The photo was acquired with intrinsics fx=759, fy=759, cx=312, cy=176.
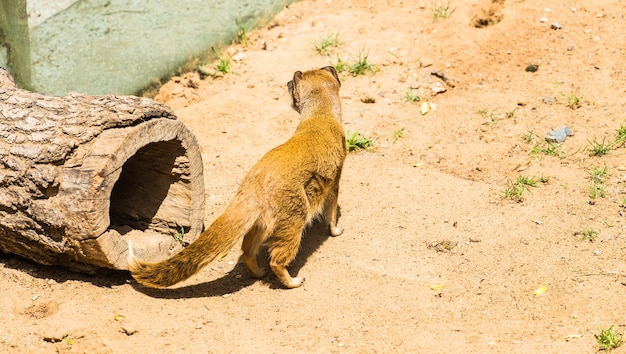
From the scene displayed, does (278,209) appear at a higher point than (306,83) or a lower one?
lower

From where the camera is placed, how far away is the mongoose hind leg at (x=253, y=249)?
4.91 m

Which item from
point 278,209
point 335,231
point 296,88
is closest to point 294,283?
point 278,209

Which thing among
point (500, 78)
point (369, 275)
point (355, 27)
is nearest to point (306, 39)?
point (355, 27)

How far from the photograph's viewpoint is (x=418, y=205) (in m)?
5.89

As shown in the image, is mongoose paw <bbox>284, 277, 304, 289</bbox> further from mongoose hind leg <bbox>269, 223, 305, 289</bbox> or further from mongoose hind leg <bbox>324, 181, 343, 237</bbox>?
mongoose hind leg <bbox>324, 181, 343, 237</bbox>

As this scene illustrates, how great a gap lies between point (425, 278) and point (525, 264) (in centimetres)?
66

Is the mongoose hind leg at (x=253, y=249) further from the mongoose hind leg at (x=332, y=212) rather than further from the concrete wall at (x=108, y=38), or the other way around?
the concrete wall at (x=108, y=38)

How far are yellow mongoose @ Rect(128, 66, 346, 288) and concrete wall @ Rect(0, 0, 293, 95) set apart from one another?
248cm

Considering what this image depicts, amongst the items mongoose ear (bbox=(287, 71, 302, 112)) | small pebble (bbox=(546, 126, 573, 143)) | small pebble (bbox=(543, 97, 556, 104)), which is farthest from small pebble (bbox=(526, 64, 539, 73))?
mongoose ear (bbox=(287, 71, 302, 112))

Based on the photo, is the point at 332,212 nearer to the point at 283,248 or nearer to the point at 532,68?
the point at 283,248

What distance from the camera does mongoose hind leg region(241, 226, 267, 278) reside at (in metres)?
4.91

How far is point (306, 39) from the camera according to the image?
822 centimetres

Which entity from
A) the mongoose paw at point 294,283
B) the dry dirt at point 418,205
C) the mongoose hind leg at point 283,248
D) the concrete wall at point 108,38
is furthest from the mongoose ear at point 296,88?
the concrete wall at point 108,38

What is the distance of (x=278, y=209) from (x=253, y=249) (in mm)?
432
